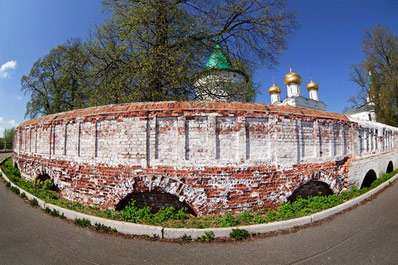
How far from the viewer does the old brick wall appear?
4.63 meters

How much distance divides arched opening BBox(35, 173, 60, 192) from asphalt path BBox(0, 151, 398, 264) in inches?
84.3

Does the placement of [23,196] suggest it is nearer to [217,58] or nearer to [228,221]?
[228,221]

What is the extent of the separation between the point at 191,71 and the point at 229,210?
658cm

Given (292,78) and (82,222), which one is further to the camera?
(292,78)

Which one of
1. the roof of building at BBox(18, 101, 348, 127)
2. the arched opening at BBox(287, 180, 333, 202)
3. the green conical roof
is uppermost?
the green conical roof

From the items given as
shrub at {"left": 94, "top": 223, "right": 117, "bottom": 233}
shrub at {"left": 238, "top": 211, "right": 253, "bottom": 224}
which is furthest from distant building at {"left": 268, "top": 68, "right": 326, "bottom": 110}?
shrub at {"left": 94, "top": 223, "right": 117, "bottom": 233}

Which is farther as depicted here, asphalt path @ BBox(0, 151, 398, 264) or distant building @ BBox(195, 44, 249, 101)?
distant building @ BBox(195, 44, 249, 101)

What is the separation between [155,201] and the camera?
480cm

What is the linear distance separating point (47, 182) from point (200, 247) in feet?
20.3

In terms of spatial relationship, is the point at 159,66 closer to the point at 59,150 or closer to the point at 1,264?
the point at 59,150

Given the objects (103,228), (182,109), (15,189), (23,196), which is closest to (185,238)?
(103,228)

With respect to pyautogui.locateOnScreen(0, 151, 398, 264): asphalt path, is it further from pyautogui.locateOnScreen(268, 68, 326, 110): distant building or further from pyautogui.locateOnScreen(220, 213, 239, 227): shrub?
pyautogui.locateOnScreen(268, 68, 326, 110): distant building

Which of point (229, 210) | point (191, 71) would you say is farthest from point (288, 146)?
point (191, 71)

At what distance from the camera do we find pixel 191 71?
893cm
